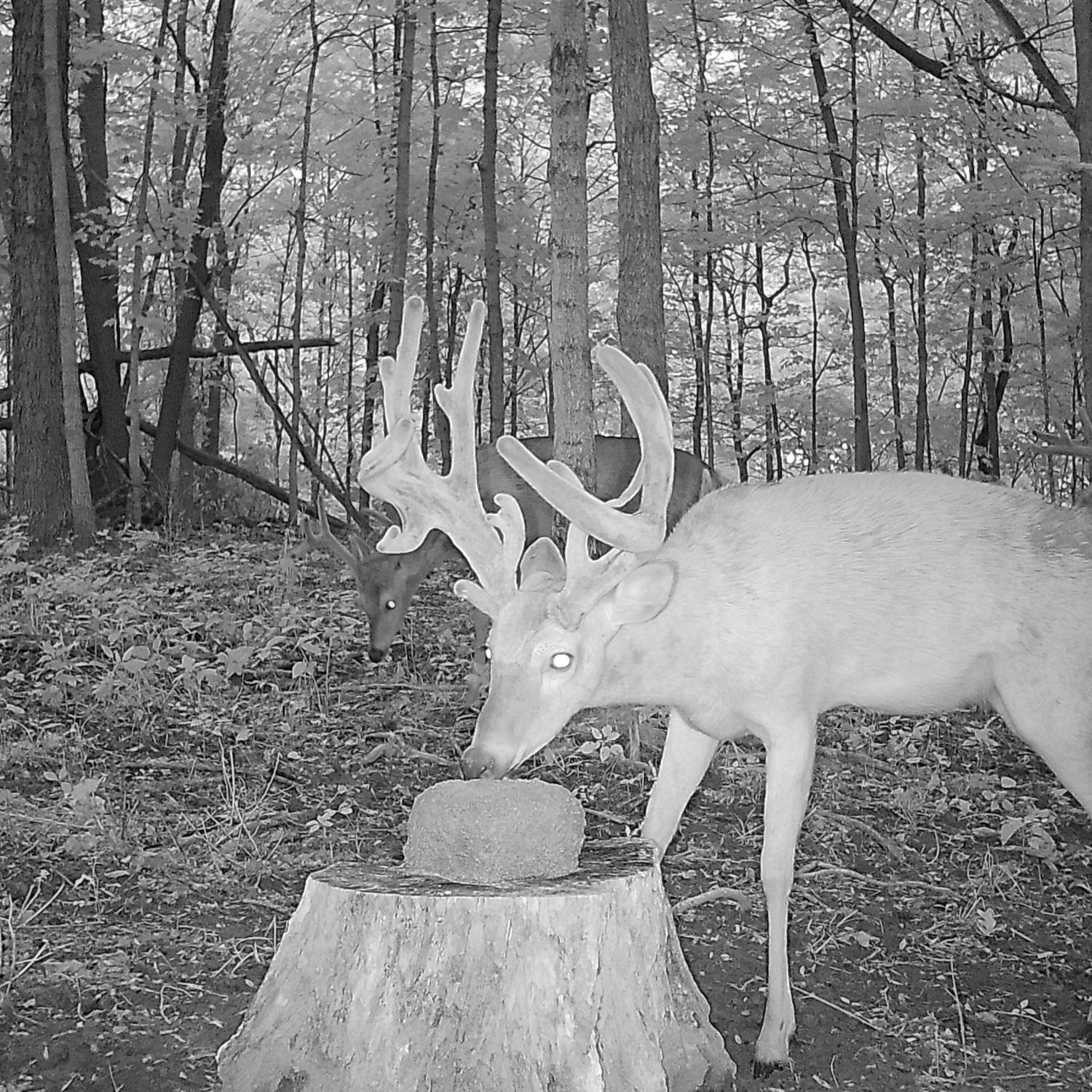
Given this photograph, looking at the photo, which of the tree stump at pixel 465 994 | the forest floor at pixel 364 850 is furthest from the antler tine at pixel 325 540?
the tree stump at pixel 465 994

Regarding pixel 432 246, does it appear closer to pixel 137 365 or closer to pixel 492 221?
pixel 492 221

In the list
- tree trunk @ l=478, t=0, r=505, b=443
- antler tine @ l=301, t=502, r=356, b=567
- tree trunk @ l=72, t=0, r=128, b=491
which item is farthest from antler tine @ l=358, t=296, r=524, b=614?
tree trunk @ l=72, t=0, r=128, b=491

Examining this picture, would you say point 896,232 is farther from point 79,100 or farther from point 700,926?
point 700,926

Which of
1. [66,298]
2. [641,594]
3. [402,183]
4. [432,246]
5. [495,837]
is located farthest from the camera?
[432,246]

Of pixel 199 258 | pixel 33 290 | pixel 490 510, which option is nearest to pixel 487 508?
pixel 490 510

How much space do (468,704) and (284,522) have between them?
7.63 m

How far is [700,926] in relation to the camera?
425cm

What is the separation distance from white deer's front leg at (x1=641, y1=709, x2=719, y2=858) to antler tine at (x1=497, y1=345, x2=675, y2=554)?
683 mm

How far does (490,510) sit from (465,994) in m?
5.50

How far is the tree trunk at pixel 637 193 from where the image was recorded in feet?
20.9

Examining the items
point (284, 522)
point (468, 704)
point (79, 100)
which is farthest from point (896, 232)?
point (468, 704)

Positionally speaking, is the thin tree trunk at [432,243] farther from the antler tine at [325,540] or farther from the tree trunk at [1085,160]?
the tree trunk at [1085,160]

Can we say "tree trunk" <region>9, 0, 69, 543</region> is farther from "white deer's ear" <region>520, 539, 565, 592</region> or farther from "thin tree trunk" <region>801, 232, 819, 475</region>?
"thin tree trunk" <region>801, 232, 819, 475</region>

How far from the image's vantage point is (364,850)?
4.64 m
